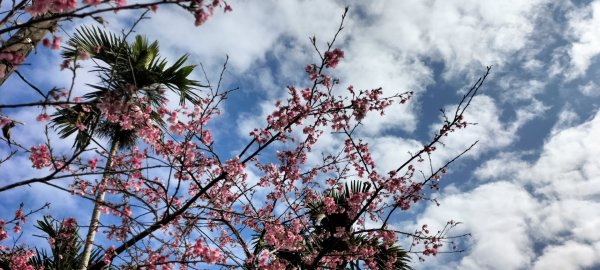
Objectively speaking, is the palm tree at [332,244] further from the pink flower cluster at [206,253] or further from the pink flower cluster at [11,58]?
the pink flower cluster at [11,58]

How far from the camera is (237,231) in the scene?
5141 mm

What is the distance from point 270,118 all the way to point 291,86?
0.46 meters

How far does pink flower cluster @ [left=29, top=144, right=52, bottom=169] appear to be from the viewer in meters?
4.00

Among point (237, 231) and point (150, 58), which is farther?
point (150, 58)

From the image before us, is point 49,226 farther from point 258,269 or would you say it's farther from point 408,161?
point 408,161

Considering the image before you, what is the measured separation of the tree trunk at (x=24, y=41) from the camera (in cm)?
240

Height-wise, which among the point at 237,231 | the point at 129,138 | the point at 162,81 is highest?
the point at 162,81

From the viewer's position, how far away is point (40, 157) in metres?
4.05

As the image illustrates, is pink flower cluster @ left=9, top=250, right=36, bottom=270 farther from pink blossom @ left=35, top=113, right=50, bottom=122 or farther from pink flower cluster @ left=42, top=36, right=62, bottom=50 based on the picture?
pink flower cluster @ left=42, top=36, right=62, bottom=50

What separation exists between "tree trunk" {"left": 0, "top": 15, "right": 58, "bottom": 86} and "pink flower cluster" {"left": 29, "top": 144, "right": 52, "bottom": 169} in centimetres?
171

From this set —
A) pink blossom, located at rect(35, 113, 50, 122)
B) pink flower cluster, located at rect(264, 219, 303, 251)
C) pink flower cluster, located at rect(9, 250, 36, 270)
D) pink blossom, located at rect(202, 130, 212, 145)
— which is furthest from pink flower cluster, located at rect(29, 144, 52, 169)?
pink flower cluster, located at rect(264, 219, 303, 251)

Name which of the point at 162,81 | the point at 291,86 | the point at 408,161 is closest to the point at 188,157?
the point at 291,86

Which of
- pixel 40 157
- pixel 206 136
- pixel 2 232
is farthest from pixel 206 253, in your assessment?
pixel 2 232

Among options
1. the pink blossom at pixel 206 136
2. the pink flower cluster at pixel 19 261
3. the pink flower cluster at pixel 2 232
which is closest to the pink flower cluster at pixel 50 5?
the pink blossom at pixel 206 136
